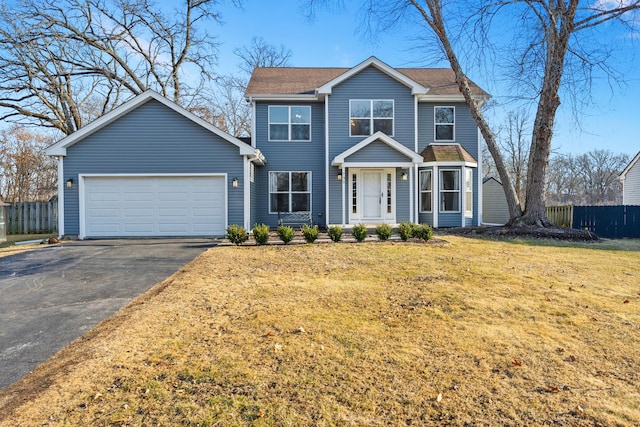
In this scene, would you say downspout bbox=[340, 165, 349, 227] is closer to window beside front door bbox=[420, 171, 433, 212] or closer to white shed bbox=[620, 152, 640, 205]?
window beside front door bbox=[420, 171, 433, 212]

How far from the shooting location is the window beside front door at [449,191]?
1471 cm

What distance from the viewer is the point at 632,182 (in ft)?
66.7

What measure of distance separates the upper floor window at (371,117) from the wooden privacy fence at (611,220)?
8.72 metres

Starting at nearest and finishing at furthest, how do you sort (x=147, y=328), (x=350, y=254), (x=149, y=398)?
(x=149, y=398) < (x=147, y=328) < (x=350, y=254)

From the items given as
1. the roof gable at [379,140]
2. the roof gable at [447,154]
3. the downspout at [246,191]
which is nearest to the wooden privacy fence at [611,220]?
the roof gable at [447,154]

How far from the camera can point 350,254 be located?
843cm

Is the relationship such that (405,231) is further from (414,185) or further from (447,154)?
(447,154)

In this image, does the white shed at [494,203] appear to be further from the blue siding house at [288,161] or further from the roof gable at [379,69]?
the roof gable at [379,69]

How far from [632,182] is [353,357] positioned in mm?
24691

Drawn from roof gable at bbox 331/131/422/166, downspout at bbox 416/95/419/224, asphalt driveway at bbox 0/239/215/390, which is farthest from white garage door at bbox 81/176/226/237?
downspout at bbox 416/95/419/224

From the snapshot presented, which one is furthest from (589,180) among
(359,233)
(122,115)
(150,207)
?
Result: (122,115)

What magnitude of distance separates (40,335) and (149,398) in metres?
2.28

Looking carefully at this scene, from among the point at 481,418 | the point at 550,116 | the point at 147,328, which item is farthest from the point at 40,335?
the point at 550,116

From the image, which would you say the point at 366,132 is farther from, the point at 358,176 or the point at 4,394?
the point at 4,394
